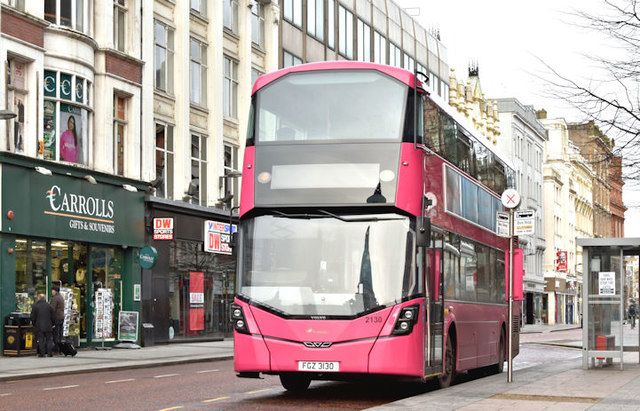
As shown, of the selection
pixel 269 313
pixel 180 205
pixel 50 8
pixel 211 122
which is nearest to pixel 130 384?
pixel 269 313

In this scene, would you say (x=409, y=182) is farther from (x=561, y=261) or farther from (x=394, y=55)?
(x=561, y=261)

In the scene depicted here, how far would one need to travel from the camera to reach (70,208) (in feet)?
108

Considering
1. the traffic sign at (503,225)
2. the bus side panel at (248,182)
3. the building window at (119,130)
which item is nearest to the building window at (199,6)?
the building window at (119,130)

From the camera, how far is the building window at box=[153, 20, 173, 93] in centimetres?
3909

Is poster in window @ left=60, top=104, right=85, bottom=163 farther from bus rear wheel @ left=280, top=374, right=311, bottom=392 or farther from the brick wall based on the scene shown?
bus rear wheel @ left=280, top=374, right=311, bottom=392

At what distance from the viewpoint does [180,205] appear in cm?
3919

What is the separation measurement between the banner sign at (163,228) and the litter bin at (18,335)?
7360 millimetres

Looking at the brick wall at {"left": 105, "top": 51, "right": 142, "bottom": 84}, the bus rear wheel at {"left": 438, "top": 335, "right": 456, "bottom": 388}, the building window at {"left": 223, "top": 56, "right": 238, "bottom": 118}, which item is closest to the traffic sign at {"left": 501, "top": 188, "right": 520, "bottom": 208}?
the bus rear wheel at {"left": 438, "top": 335, "right": 456, "bottom": 388}

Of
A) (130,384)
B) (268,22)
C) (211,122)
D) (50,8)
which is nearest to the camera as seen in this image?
(130,384)

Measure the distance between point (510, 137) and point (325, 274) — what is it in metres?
78.0

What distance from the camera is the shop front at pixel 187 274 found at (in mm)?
37688

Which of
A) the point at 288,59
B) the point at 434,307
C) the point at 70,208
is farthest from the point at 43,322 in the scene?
the point at 288,59

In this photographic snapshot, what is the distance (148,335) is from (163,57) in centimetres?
952

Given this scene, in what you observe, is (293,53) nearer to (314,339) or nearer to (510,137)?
(314,339)
